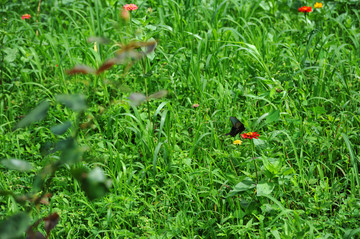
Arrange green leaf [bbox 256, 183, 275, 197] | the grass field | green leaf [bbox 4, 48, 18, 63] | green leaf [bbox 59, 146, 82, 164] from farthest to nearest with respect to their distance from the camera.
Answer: green leaf [bbox 4, 48, 18, 63] < the grass field < green leaf [bbox 256, 183, 275, 197] < green leaf [bbox 59, 146, 82, 164]

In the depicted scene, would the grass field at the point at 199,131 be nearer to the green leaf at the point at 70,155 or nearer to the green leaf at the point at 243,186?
the green leaf at the point at 243,186

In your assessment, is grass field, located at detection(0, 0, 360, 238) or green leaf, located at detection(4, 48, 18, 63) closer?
grass field, located at detection(0, 0, 360, 238)

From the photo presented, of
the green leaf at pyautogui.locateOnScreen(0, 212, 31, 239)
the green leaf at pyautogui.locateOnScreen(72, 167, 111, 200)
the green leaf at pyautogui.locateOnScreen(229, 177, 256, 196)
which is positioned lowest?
the green leaf at pyautogui.locateOnScreen(229, 177, 256, 196)

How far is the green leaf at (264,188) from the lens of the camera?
2016 millimetres

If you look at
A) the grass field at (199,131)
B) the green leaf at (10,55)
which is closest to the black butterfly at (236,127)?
the grass field at (199,131)

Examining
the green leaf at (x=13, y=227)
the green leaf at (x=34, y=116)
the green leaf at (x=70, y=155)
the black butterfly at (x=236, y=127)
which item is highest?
the green leaf at (x=34, y=116)

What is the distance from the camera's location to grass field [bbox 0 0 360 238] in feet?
6.97

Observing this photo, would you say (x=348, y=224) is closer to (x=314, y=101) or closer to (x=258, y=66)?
(x=314, y=101)

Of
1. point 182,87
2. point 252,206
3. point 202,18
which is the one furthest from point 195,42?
point 252,206

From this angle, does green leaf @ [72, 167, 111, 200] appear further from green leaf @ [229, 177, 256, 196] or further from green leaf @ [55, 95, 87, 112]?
green leaf @ [229, 177, 256, 196]

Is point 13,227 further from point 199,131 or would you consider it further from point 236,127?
point 199,131

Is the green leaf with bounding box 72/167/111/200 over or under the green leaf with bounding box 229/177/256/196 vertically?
over

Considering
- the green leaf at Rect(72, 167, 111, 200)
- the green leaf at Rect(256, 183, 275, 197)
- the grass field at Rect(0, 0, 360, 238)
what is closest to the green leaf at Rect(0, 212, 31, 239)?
the green leaf at Rect(72, 167, 111, 200)

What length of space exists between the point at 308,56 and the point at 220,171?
1.48 m
